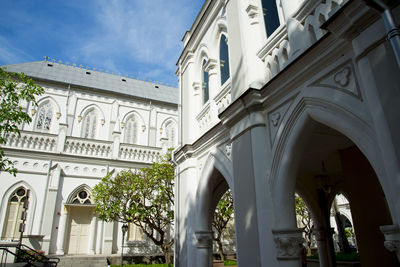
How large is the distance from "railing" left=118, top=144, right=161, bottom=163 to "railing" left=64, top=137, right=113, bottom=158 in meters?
1.08

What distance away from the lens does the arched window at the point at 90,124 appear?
24781mm

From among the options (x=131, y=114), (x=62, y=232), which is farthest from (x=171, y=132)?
(x=62, y=232)

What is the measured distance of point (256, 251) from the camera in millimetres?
5164

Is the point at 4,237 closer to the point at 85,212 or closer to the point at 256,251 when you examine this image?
the point at 85,212

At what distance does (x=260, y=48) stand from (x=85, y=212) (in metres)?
19.5

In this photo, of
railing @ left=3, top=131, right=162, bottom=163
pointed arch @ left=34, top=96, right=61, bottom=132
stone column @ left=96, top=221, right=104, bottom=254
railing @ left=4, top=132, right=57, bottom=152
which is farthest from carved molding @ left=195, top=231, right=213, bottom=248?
pointed arch @ left=34, top=96, right=61, bottom=132

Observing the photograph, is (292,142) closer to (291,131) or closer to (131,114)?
(291,131)

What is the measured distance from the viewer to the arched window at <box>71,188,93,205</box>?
2066 centimetres

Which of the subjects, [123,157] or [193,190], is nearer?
[193,190]

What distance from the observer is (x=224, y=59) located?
28.2 feet

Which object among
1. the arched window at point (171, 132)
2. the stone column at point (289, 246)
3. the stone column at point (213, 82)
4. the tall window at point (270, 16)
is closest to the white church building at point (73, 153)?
the arched window at point (171, 132)

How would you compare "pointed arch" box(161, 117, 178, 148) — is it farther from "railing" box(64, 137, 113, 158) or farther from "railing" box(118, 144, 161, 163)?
"railing" box(64, 137, 113, 158)

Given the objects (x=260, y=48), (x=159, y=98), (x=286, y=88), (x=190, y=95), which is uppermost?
(x=159, y=98)

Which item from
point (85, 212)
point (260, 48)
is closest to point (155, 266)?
point (85, 212)
